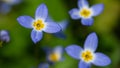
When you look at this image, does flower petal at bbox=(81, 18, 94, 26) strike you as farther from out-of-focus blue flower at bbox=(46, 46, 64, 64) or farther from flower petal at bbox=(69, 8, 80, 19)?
out-of-focus blue flower at bbox=(46, 46, 64, 64)

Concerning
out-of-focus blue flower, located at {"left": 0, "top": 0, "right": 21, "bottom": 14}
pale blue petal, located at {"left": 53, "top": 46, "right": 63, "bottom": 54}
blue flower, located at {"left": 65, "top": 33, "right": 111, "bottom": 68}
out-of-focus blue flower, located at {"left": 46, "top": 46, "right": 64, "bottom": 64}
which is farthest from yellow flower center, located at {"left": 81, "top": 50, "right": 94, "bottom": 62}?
out-of-focus blue flower, located at {"left": 0, "top": 0, "right": 21, "bottom": 14}

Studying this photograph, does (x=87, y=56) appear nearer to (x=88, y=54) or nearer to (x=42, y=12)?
(x=88, y=54)

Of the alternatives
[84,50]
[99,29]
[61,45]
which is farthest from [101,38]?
[84,50]

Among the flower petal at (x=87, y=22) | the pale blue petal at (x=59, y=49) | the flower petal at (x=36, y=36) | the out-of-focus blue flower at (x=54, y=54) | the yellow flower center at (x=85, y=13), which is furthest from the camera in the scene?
the pale blue petal at (x=59, y=49)

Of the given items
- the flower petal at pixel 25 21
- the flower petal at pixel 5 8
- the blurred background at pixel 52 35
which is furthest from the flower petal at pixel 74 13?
the flower petal at pixel 5 8

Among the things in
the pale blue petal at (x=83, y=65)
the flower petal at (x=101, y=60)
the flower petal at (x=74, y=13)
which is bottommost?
the pale blue petal at (x=83, y=65)

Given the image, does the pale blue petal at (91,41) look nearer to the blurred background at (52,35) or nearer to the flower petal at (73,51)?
the flower petal at (73,51)
